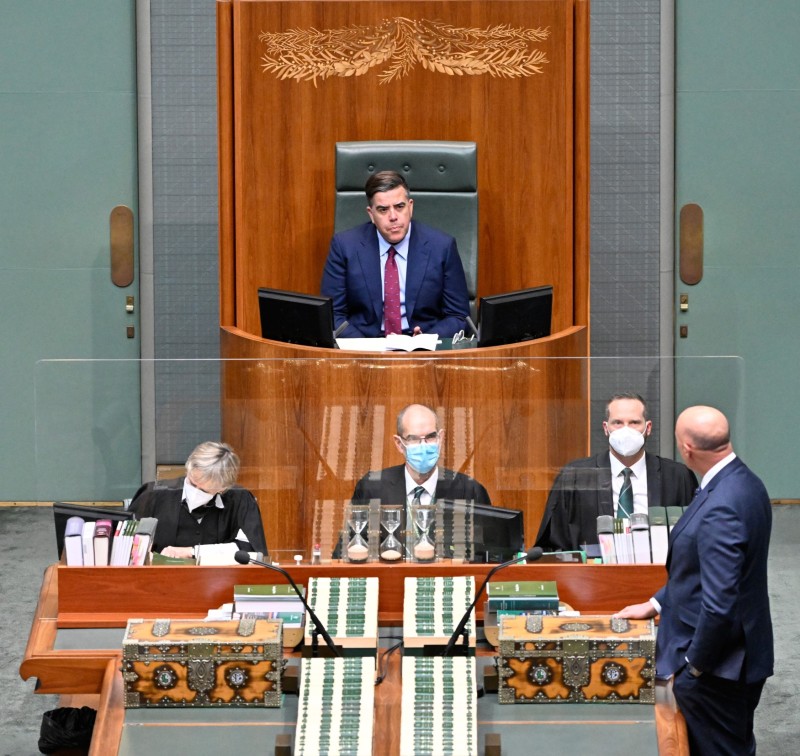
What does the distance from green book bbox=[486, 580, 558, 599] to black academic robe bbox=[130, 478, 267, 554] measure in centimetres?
63

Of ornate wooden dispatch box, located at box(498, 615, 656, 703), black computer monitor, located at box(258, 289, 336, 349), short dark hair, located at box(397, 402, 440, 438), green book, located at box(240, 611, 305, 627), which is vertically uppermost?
black computer monitor, located at box(258, 289, 336, 349)

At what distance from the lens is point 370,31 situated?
19.5 ft

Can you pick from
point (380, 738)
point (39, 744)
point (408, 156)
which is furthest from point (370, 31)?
point (380, 738)

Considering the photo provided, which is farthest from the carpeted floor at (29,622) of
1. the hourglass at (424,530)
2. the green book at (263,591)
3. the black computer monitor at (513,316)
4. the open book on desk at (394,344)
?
the black computer monitor at (513,316)

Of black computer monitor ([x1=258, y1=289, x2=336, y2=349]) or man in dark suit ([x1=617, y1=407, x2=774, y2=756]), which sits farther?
black computer monitor ([x1=258, y1=289, x2=336, y2=349])

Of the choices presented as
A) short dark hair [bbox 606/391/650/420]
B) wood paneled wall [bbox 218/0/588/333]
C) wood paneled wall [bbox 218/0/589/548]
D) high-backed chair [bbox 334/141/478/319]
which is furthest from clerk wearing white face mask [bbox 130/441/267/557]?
high-backed chair [bbox 334/141/478/319]

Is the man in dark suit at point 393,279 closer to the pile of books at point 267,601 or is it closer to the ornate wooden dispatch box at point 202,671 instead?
the pile of books at point 267,601

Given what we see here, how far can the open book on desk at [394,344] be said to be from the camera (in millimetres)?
5059

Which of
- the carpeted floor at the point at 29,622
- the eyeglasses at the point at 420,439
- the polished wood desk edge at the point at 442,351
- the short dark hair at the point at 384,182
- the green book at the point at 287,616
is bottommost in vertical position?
the carpeted floor at the point at 29,622

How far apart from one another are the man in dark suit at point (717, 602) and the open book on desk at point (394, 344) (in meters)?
1.59

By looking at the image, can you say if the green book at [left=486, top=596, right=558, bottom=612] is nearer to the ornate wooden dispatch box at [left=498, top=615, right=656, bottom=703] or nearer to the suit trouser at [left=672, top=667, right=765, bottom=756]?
the ornate wooden dispatch box at [left=498, top=615, right=656, bottom=703]

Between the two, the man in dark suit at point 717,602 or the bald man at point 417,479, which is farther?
the bald man at point 417,479

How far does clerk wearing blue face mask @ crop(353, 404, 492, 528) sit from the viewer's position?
13.1 feet

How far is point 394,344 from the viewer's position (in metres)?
5.09
